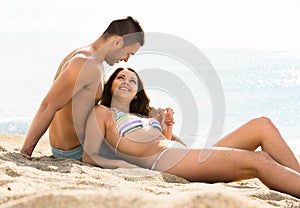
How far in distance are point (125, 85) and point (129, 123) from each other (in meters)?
0.47

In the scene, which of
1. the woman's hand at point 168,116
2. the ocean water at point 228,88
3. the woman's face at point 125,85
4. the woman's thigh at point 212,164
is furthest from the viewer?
the ocean water at point 228,88

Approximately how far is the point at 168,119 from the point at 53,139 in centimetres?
96

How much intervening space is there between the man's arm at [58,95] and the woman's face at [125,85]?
0.39m

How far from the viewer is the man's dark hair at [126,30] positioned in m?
3.80

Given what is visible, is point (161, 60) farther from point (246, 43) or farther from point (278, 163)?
point (278, 163)

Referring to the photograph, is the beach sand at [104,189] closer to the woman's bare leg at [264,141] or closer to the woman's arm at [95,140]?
the woman's arm at [95,140]

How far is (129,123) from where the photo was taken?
356 centimetres

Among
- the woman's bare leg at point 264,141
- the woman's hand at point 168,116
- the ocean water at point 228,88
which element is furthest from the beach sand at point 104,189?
the ocean water at point 228,88

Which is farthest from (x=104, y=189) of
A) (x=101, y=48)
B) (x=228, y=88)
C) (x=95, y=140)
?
(x=228, y=88)

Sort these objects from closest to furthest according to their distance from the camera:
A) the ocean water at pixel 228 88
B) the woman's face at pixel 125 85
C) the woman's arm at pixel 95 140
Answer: the woman's arm at pixel 95 140 < the woman's face at pixel 125 85 < the ocean water at pixel 228 88

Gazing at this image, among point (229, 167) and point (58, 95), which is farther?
point (58, 95)

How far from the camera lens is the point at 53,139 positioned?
3887mm

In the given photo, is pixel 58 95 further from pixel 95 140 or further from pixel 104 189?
pixel 104 189

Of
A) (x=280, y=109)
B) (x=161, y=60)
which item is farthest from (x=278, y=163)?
(x=161, y=60)
